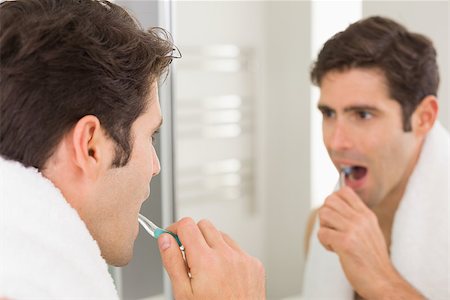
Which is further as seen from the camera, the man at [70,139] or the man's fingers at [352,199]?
the man's fingers at [352,199]

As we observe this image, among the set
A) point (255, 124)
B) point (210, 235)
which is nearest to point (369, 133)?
point (210, 235)

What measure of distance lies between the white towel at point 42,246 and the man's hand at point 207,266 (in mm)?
95

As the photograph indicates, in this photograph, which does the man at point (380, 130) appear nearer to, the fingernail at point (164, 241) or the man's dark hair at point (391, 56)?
the man's dark hair at point (391, 56)

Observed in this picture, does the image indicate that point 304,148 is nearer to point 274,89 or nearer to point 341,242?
point 274,89

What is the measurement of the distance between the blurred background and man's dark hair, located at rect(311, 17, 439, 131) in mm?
527

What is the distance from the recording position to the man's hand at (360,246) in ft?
2.90

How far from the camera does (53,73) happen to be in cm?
53

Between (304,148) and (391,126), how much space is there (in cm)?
73

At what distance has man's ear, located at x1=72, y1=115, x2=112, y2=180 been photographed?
54cm

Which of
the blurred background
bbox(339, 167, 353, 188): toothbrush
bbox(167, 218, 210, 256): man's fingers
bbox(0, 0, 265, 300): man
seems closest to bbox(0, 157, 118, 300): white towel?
bbox(0, 0, 265, 300): man

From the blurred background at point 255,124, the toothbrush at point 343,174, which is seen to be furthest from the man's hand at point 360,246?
the blurred background at point 255,124

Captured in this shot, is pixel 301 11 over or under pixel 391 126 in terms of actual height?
over

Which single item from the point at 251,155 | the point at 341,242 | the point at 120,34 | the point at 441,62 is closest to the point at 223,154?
the point at 251,155

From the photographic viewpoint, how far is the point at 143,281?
912mm
